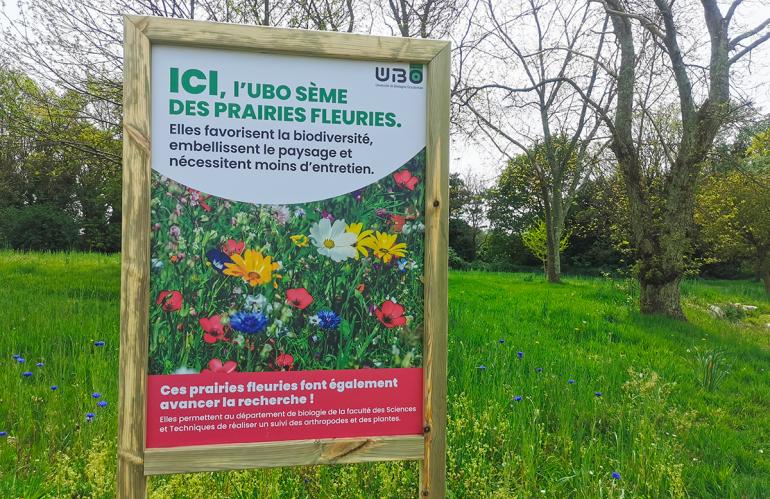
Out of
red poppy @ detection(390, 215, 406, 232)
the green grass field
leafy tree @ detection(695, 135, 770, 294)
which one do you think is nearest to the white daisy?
red poppy @ detection(390, 215, 406, 232)

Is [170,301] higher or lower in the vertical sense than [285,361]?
higher

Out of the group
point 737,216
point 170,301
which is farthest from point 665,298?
point 737,216

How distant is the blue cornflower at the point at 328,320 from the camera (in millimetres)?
2234

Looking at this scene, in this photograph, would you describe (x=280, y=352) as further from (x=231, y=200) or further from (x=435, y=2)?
(x=435, y=2)

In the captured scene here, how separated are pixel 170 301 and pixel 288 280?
47 centimetres

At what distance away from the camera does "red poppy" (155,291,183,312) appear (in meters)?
2.11

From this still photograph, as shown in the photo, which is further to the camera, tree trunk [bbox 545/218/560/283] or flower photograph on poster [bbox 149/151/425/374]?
tree trunk [bbox 545/218/560/283]

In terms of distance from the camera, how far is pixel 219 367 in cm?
214

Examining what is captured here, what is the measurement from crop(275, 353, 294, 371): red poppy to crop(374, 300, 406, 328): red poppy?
40 centimetres

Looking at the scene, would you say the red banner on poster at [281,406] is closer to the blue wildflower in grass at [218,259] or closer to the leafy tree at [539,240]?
the blue wildflower in grass at [218,259]

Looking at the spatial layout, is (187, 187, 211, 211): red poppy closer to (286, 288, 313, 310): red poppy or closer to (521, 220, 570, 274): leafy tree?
(286, 288, 313, 310): red poppy

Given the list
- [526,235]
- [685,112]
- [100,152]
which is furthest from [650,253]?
[526,235]

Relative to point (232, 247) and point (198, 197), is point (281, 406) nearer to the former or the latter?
point (232, 247)

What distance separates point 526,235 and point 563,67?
58.1 ft
